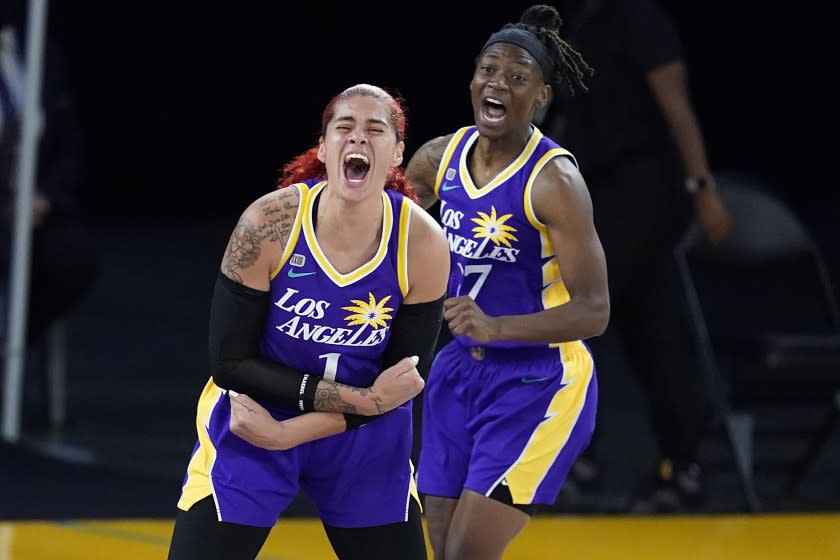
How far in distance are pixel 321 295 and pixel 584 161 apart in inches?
106

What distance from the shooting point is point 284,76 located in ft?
54.6

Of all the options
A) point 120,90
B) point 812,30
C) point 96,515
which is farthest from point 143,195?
point 96,515

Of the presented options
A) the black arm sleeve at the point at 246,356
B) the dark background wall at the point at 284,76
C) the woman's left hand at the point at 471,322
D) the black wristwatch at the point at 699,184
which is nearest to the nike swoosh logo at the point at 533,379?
the woman's left hand at the point at 471,322

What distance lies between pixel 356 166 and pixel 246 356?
46 centimetres

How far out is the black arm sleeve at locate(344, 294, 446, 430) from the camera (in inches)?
143

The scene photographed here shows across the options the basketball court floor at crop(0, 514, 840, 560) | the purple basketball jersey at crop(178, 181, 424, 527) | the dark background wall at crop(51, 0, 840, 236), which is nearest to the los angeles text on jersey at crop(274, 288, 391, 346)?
the purple basketball jersey at crop(178, 181, 424, 527)

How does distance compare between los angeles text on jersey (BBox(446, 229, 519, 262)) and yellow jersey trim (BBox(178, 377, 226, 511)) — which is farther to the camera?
los angeles text on jersey (BBox(446, 229, 519, 262))

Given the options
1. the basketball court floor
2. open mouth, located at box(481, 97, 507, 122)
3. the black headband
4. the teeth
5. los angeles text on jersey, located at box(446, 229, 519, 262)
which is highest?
the black headband

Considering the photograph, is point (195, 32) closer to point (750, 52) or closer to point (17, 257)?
point (750, 52)

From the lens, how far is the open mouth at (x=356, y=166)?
3.52 meters

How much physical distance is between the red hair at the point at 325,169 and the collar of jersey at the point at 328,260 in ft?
0.44

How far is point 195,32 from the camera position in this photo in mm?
16375

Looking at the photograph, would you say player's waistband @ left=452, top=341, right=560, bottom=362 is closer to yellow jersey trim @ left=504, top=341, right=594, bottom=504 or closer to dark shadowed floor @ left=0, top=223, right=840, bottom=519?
yellow jersey trim @ left=504, top=341, right=594, bottom=504

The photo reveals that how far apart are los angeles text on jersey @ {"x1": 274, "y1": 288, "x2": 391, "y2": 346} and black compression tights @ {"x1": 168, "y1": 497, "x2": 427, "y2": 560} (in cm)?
40
